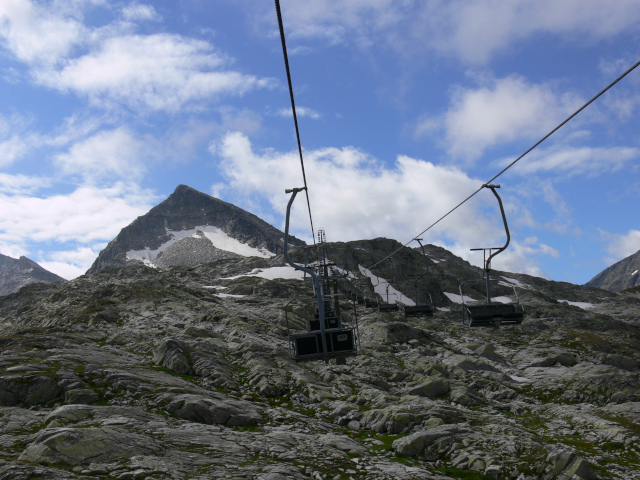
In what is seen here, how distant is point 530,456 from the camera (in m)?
28.8

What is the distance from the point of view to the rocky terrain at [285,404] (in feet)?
79.4

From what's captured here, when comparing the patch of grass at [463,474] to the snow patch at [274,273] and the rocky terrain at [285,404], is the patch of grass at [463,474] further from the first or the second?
the snow patch at [274,273]

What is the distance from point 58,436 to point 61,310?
65.3 m

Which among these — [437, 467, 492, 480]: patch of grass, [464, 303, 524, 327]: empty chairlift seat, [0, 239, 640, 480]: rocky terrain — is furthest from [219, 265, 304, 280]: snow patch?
[437, 467, 492, 480]: patch of grass

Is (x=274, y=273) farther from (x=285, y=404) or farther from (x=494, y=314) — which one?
(x=494, y=314)

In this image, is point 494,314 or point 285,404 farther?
point 285,404

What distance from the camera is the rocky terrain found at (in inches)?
953

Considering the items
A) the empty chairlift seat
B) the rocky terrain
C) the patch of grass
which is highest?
the empty chairlift seat

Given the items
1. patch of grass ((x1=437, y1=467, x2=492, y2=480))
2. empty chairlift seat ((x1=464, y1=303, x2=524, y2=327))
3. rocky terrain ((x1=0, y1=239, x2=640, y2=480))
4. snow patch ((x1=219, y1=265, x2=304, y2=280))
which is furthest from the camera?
snow patch ((x1=219, y1=265, x2=304, y2=280))

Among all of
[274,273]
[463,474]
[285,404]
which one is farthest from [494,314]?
[274,273]

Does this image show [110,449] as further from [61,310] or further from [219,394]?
[61,310]

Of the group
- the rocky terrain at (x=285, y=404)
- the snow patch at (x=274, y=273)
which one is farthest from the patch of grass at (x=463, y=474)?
the snow patch at (x=274, y=273)

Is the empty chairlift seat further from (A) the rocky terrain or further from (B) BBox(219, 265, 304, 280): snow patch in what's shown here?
(B) BBox(219, 265, 304, 280): snow patch

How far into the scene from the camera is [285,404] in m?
39.8
